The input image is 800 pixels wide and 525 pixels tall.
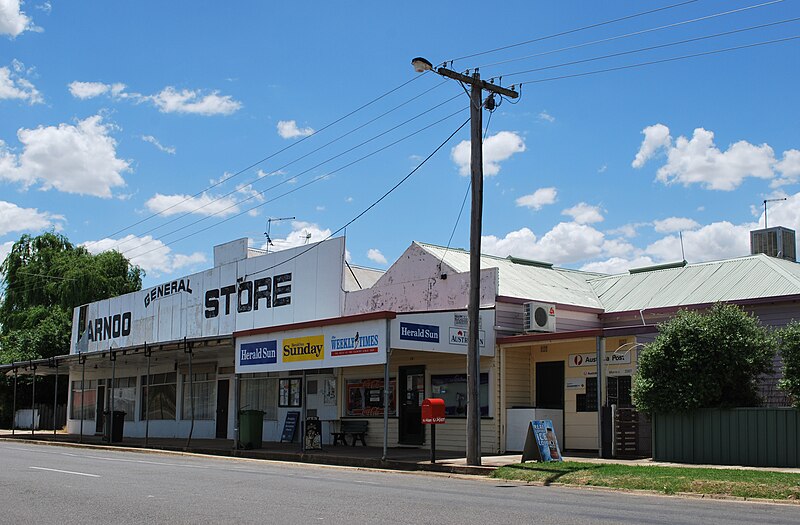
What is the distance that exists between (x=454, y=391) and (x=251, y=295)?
11437mm

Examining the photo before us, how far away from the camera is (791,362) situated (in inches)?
639

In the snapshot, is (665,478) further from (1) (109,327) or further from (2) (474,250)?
(1) (109,327)

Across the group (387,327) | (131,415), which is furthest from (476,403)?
(131,415)

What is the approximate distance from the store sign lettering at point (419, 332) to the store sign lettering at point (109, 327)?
76.5 feet

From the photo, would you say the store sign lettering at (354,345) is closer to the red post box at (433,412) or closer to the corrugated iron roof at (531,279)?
the red post box at (433,412)

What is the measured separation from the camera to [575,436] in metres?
21.7

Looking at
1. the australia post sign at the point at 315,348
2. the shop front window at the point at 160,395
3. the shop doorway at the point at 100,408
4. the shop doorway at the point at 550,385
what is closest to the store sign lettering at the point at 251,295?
the shop front window at the point at 160,395

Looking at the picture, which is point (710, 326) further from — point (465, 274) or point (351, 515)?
point (351, 515)

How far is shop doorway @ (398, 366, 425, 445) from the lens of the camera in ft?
79.0

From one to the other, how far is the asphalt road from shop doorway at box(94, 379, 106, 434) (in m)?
23.8

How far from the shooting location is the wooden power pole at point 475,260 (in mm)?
17922

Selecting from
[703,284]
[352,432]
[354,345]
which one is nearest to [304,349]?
[354,345]

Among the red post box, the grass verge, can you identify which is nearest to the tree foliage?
the red post box

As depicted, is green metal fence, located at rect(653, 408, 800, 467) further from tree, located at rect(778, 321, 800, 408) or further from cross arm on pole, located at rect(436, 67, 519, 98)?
cross arm on pole, located at rect(436, 67, 519, 98)
